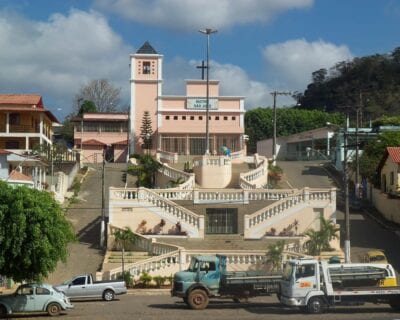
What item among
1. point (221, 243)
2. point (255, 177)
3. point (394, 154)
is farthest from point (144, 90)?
point (221, 243)

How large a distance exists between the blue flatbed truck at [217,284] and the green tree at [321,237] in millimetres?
10884

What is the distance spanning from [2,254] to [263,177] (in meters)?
31.9

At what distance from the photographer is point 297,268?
88.5 feet

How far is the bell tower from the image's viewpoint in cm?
7638

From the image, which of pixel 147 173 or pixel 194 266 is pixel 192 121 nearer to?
pixel 147 173

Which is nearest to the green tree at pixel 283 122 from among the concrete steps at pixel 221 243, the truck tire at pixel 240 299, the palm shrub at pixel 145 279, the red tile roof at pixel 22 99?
the red tile roof at pixel 22 99

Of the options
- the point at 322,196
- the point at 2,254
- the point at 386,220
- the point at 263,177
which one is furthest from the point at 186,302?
the point at 263,177

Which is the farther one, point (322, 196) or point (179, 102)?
point (179, 102)

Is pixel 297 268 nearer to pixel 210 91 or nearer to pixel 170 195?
pixel 170 195

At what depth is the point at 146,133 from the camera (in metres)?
75.2

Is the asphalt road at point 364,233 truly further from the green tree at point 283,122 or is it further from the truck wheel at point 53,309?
the green tree at point 283,122

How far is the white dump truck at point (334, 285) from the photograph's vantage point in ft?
86.1

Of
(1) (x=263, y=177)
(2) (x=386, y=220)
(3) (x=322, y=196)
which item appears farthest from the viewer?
(1) (x=263, y=177)

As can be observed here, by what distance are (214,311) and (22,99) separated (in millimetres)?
52276
